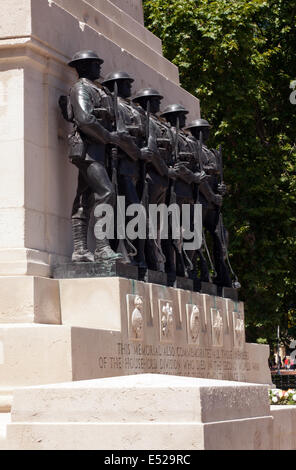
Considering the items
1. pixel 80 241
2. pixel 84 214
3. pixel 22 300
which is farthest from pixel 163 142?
pixel 22 300

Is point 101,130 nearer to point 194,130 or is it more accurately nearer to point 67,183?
point 67,183

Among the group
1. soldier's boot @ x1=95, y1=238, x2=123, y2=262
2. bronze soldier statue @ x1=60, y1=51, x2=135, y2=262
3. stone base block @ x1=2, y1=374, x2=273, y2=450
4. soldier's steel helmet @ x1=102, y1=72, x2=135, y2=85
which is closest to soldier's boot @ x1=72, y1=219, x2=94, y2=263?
bronze soldier statue @ x1=60, y1=51, x2=135, y2=262

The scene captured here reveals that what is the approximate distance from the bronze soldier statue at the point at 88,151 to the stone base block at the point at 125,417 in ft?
19.1

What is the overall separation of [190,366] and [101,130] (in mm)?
4098

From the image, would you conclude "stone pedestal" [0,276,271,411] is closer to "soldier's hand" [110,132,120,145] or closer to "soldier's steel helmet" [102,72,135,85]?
"soldier's hand" [110,132,120,145]

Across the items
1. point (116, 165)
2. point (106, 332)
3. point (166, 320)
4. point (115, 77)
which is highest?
point (115, 77)

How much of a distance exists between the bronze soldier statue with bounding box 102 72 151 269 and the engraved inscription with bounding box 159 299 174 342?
0.64 metres

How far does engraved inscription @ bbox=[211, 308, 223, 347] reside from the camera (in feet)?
55.8

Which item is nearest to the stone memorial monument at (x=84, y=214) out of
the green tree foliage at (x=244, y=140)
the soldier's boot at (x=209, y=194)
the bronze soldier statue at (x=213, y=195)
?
the soldier's boot at (x=209, y=194)

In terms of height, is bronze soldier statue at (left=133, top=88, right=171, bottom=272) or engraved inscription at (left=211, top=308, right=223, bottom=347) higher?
bronze soldier statue at (left=133, top=88, right=171, bottom=272)

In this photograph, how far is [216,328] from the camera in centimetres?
1708

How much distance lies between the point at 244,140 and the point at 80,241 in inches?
660

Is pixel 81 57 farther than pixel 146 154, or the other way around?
pixel 146 154

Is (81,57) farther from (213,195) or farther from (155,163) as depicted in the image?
(213,195)
